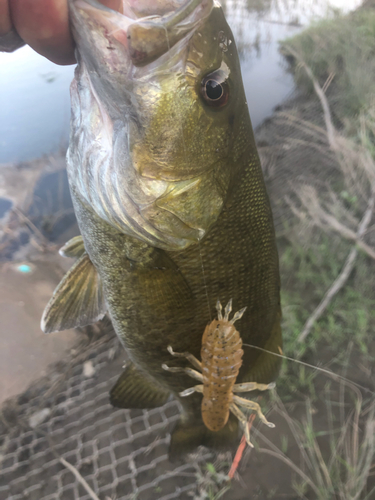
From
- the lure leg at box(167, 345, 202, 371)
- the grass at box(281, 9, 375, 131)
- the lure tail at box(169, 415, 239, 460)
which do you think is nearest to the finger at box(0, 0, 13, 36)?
the lure leg at box(167, 345, 202, 371)

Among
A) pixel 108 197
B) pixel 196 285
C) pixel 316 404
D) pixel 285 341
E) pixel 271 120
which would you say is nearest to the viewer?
pixel 108 197

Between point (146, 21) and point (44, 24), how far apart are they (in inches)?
5.2

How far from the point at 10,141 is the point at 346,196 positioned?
6.93 ft

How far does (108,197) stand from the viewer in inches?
18.9

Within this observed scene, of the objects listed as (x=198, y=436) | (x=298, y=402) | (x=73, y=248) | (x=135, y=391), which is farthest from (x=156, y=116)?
(x=298, y=402)

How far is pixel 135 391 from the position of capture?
922 millimetres

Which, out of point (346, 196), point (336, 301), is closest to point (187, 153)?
point (336, 301)

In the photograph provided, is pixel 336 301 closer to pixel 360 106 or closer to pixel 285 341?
pixel 285 341

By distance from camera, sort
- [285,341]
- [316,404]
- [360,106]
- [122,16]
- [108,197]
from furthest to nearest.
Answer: [360,106], [285,341], [316,404], [108,197], [122,16]

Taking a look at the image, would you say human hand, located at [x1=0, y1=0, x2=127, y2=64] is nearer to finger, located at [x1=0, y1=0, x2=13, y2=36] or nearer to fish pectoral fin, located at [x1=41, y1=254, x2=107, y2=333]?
finger, located at [x1=0, y1=0, x2=13, y2=36]

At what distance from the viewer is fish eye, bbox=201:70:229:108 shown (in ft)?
1.34

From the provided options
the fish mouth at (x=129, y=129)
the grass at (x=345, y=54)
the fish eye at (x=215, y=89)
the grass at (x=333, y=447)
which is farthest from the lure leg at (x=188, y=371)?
the grass at (x=345, y=54)

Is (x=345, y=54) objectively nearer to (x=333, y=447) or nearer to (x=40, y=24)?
(x=40, y=24)

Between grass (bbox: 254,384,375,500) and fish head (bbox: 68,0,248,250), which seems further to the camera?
grass (bbox: 254,384,375,500)
